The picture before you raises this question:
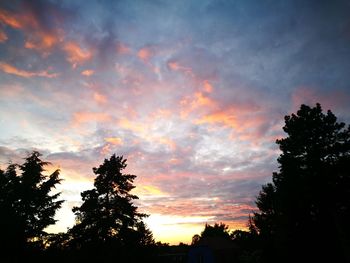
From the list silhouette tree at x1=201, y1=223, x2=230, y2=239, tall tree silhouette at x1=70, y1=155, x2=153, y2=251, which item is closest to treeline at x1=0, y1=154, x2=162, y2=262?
tall tree silhouette at x1=70, y1=155, x2=153, y2=251

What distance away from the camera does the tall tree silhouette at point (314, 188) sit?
26453 mm

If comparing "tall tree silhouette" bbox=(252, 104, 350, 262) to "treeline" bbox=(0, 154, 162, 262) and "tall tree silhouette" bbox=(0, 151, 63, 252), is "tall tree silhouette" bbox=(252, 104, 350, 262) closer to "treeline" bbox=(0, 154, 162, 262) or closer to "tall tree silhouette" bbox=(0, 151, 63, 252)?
"treeline" bbox=(0, 154, 162, 262)

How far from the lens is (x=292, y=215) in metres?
31.2

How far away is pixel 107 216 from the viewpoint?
104 ft

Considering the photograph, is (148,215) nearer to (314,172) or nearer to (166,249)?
(314,172)

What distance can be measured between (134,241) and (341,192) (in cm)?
2487

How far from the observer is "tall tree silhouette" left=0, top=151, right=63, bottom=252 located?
88.7ft

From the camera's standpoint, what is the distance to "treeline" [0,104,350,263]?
26453 millimetres

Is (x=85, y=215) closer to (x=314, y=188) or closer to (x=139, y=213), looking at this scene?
(x=139, y=213)

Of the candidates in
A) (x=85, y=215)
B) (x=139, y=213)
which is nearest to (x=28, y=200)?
(x=85, y=215)

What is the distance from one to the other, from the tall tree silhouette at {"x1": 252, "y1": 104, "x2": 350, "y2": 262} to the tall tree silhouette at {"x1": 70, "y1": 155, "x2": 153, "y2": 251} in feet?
63.1

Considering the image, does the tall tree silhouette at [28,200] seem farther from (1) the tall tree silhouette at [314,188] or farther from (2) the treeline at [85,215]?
(1) the tall tree silhouette at [314,188]

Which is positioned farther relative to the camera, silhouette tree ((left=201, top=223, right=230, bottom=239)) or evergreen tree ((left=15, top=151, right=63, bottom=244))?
silhouette tree ((left=201, top=223, right=230, bottom=239))

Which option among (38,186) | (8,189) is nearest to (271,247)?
(38,186)
